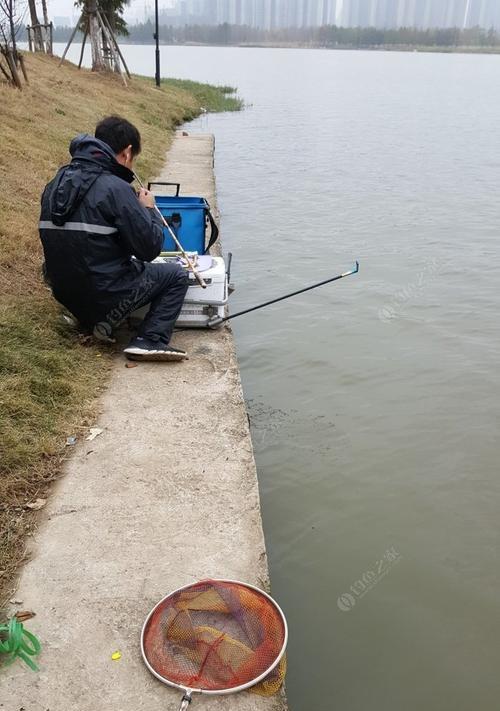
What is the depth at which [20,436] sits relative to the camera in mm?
3578

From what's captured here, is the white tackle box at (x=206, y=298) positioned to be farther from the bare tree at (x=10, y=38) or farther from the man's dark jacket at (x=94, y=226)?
the bare tree at (x=10, y=38)

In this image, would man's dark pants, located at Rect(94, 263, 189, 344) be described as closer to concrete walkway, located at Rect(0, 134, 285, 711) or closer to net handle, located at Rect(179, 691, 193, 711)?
concrete walkway, located at Rect(0, 134, 285, 711)

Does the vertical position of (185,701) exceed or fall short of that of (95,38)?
it falls short

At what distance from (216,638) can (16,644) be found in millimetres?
729

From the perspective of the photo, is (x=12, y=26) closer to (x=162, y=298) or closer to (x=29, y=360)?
(x=162, y=298)

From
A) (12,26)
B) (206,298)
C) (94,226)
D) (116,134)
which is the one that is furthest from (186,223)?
(12,26)

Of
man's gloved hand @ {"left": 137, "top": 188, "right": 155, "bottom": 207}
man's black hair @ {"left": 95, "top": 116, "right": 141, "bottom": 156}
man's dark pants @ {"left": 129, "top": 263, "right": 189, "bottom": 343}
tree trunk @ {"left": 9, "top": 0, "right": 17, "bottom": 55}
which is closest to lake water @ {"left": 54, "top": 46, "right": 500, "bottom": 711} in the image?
man's dark pants @ {"left": 129, "top": 263, "right": 189, "bottom": 343}

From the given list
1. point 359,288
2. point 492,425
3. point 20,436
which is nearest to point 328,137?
point 359,288

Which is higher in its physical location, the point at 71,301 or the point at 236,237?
the point at 71,301

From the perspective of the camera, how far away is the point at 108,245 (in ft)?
14.5

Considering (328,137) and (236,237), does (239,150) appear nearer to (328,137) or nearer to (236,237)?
(328,137)

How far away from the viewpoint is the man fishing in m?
4.27

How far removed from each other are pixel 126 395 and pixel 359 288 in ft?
14.7

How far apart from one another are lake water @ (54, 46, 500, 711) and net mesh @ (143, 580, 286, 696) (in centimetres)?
52
